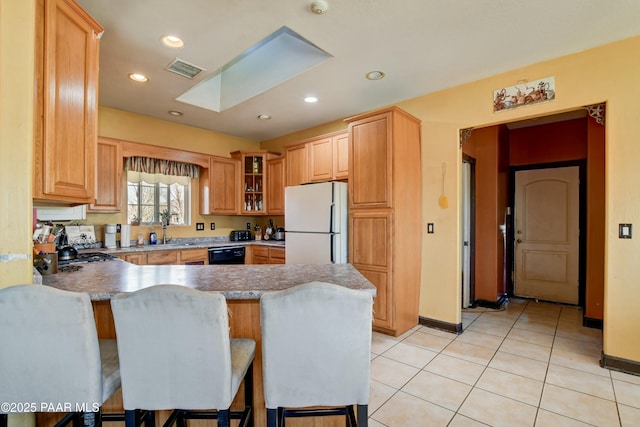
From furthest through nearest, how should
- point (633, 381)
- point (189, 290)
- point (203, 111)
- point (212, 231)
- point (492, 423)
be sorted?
point (212, 231) < point (203, 111) < point (633, 381) < point (492, 423) < point (189, 290)

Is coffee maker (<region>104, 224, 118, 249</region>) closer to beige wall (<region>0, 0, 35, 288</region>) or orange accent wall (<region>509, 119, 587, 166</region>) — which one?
beige wall (<region>0, 0, 35, 288</region>)

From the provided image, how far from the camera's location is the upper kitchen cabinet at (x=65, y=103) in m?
1.49

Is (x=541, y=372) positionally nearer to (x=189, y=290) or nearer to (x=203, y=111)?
(x=189, y=290)

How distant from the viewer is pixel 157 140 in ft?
14.0

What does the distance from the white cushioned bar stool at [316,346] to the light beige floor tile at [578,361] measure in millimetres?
2274

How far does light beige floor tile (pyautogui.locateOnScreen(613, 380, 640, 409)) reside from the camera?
199 cm

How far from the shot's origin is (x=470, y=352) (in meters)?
2.77

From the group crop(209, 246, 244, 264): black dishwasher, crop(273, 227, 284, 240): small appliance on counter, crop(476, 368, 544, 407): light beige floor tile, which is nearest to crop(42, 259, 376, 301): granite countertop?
crop(476, 368, 544, 407): light beige floor tile

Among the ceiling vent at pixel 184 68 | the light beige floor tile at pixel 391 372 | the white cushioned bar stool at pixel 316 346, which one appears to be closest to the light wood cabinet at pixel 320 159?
the ceiling vent at pixel 184 68

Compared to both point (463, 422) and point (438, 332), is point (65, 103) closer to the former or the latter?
point (463, 422)

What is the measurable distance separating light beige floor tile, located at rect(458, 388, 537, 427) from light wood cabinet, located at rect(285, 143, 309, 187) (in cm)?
313

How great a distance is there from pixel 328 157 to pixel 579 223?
3580 mm

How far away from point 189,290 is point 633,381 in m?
3.12

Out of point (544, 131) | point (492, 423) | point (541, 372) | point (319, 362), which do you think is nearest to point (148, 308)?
point (319, 362)
